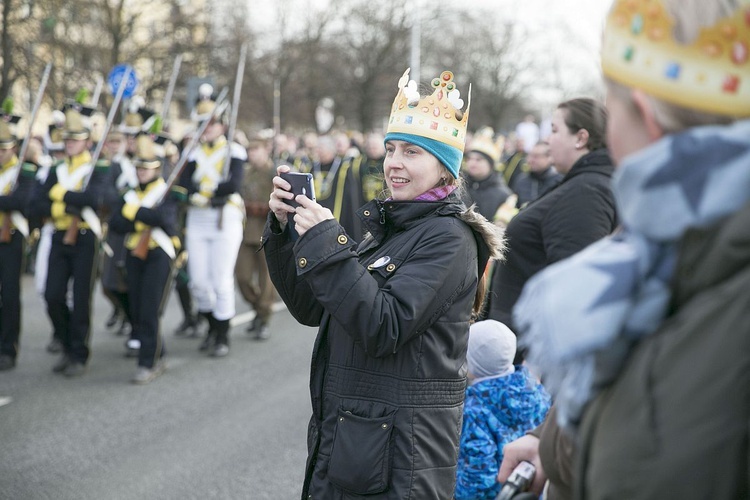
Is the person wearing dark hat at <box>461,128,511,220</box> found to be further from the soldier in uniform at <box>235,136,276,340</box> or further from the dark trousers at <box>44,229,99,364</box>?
the dark trousers at <box>44,229,99,364</box>

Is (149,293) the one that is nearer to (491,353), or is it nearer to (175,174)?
(175,174)

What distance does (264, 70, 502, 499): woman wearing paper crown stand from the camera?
2.34 m

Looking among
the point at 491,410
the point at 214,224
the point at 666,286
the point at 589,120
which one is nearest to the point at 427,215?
the point at 491,410

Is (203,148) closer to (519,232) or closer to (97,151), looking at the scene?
(97,151)

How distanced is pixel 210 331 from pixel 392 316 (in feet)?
20.1

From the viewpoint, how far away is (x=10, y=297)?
24.0 feet

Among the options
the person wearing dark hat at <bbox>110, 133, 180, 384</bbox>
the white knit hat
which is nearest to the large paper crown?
the white knit hat

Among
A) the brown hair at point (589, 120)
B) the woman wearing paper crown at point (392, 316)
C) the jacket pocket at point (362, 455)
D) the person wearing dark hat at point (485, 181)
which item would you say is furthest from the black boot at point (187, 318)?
the jacket pocket at point (362, 455)

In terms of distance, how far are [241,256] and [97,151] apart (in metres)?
2.19

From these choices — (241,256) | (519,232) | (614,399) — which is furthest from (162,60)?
(614,399)

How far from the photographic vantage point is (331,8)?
1375 inches

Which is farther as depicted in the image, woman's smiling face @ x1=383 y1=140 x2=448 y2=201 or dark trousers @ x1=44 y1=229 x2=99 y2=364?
dark trousers @ x1=44 y1=229 x2=99 y2=364

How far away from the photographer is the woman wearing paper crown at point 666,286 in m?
1.07

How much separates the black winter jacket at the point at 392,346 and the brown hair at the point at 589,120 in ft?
4.12
